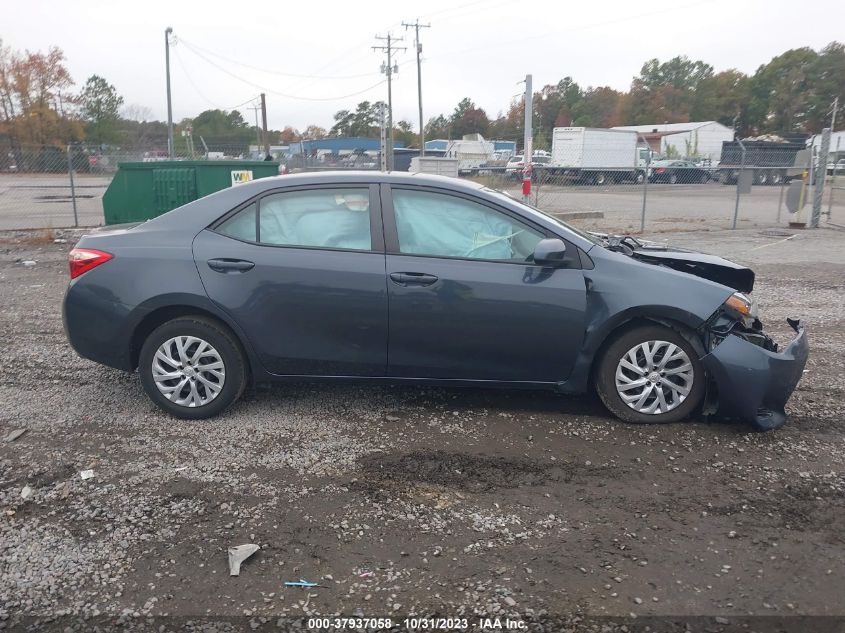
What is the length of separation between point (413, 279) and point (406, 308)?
0.62 ft

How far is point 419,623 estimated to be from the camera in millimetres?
2812

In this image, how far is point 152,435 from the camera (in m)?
4.56

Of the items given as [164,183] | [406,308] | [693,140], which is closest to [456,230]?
[406,308]

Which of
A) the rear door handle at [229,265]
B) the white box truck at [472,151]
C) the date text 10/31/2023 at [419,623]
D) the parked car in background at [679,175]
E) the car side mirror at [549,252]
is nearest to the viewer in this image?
the date text 10/31/2023 at [419,623]

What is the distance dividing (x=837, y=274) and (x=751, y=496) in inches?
318

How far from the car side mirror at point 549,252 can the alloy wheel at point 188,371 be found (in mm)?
2137

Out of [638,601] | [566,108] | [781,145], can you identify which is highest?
[566,108]

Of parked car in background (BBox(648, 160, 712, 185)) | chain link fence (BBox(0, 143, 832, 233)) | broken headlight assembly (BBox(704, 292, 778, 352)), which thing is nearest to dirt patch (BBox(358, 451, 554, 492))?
broken headlight assembly (BBox(704, 292, 778, 352))

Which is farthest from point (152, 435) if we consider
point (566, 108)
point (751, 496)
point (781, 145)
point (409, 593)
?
point (566, 108)

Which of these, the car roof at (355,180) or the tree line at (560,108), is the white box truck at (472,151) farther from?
the car roof at (355,180)

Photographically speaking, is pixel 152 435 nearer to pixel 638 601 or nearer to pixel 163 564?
pixel 163 564

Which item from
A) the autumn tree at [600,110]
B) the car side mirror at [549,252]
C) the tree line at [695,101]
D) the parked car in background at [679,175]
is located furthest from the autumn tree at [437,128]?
the car side mirror at [549,252]

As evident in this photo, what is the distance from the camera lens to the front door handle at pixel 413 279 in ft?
15.0

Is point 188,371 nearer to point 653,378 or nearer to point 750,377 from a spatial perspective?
point 653,378
